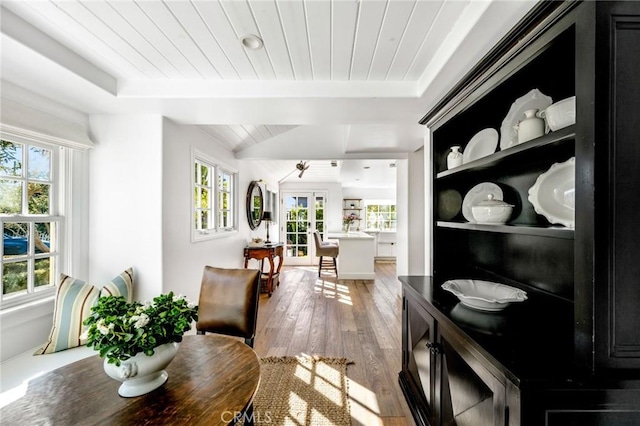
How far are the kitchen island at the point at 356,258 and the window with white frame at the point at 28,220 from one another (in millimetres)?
4359

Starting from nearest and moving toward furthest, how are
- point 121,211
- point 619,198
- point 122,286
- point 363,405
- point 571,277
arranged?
point 619,198 < point 571,277 < point 363,405 < point 122,286 < point 121,211

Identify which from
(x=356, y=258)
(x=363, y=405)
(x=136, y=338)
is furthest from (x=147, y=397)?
(x=356, y=258)

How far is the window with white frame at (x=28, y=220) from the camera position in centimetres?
175

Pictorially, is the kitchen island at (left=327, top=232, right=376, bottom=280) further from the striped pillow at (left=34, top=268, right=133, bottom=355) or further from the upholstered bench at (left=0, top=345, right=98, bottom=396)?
the upholstered bench at (left=0, top=345, right=98, bottom=396)

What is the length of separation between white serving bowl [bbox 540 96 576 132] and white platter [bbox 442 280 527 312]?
78cm

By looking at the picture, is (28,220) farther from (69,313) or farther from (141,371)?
(141,371)

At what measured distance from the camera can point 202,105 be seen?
2.13 m

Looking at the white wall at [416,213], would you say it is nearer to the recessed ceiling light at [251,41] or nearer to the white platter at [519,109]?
the white platter at [519,109]

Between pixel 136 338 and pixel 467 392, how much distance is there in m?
1.35

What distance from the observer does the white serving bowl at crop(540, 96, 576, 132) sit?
986 mm

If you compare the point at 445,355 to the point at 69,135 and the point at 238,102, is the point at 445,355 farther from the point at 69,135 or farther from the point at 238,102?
the point at 69,135

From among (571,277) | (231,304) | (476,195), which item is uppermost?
(476,195)

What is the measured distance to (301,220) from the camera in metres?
7.37

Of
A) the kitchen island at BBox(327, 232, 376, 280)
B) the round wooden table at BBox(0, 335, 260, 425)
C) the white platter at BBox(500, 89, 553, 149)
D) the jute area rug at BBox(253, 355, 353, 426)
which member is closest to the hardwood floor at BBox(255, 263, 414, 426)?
the jute area rug at BBox(253, 355, 353, 426)
